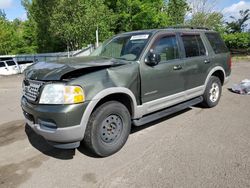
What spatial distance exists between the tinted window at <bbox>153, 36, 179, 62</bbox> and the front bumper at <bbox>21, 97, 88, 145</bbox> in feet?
6.04

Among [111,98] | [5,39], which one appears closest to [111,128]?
[111,98]

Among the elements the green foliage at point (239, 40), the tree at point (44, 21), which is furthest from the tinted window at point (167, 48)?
the green foliage at point (239, 40)

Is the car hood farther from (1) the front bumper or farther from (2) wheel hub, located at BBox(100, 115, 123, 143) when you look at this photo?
(2) wheel hub, located at BBox(100, 115, 123, 143)

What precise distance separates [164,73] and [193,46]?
1304mm

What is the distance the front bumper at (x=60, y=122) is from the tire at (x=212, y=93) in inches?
134

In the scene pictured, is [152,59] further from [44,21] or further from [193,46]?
[44,21]

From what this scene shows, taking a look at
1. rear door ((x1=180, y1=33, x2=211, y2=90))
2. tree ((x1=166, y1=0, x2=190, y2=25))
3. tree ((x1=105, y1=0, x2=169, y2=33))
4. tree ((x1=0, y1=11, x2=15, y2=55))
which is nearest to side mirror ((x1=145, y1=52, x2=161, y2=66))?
rear door ((x1=180, y1=33, x2=211, y2=90))

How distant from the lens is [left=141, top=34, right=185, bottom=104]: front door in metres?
4.02

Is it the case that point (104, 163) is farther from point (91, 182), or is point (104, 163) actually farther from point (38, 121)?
point (38, 121)

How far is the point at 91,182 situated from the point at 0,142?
2249mm

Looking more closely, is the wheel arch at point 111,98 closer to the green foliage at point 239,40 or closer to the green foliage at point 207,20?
the green foliage at point 239,40

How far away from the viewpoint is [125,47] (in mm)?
4496

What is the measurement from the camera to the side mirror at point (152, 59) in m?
3.94

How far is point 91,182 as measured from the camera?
3.03 metres
